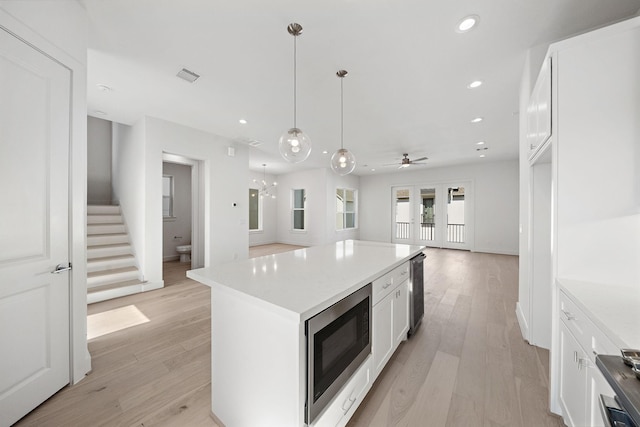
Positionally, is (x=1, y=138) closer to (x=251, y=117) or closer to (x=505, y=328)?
(x=251, y=117)

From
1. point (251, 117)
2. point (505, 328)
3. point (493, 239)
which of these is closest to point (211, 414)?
point (505, 328)

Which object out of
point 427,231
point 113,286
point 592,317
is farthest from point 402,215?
point 113,286

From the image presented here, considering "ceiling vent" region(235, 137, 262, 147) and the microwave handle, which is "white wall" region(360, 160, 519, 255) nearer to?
"ceiling vent" region(235, 137, 262, 147)

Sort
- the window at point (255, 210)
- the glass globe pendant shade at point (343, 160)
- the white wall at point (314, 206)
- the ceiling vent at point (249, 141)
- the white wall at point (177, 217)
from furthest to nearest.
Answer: the window at point (255, 210) < the white wall at point (314, 206) < the white wall at point (177, 217) < the ceiling vent at point (249, 141) < the glass globe pendant shade at point (343, 160)

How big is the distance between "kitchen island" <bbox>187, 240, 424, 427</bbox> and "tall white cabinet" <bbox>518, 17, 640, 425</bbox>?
105 cm

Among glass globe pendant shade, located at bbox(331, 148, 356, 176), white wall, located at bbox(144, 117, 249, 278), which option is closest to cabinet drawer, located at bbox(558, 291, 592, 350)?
glass globe pendant shade, located at bbox(331, 148, 356, 176)

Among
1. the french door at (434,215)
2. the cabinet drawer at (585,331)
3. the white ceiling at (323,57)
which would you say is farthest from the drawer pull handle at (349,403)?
the french door at (434,215)

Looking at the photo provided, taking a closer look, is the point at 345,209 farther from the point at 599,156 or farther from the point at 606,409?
the point at 606,409

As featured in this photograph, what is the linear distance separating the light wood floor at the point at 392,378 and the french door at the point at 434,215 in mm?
5218

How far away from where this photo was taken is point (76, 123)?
1.82 metres

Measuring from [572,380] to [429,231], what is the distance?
7523 millimetres

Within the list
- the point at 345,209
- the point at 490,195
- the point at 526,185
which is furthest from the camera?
the point at 345,209

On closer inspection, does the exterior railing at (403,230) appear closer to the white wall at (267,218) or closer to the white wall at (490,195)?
the white wall at (490,195)

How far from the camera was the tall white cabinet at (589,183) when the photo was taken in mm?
1260
